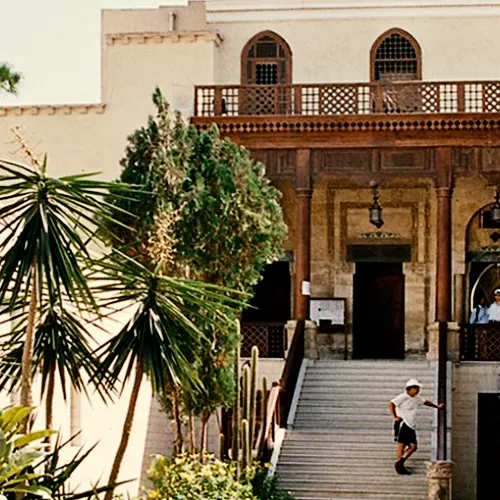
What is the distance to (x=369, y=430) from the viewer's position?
22.9 metres

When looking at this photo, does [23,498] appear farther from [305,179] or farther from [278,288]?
[278,288]

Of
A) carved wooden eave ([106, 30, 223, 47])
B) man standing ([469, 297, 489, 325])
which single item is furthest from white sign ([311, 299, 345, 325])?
carved wooden eave ([106, 30, 223, 47])

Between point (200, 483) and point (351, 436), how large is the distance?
4.96 metres

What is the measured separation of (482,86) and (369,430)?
6859 millimetres

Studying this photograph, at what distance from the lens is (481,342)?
83.4 ft

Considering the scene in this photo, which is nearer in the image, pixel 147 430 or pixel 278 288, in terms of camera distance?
pixel 147 430

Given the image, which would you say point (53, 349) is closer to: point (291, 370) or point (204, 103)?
point (291, 370)

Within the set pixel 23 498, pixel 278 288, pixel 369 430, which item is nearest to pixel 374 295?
pixel 278 288

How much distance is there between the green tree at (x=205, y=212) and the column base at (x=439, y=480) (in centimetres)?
310

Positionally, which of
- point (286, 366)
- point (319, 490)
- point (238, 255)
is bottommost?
point (319, 490)

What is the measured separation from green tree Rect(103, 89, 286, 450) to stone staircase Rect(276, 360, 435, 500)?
1879 millimetres

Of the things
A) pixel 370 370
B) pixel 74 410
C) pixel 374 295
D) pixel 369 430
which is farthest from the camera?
pixel 374 295

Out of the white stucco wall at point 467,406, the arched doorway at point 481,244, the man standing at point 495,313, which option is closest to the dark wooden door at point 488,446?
the white stucco wall at point 467,406

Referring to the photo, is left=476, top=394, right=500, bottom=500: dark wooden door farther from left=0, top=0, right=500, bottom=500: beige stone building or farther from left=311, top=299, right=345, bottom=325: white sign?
left=311, top=299, right=345, bottom=325: white sign
